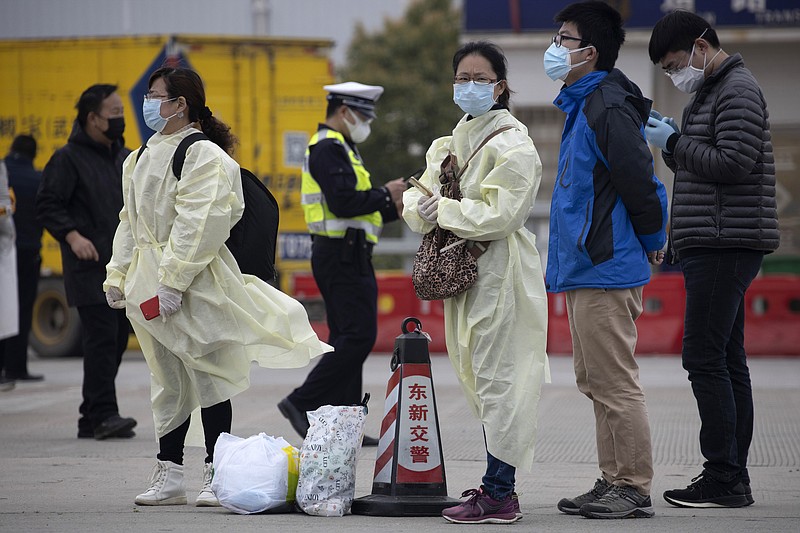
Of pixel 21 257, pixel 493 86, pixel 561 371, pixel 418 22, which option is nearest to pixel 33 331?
pixel 21 257

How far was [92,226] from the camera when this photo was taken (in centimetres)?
802

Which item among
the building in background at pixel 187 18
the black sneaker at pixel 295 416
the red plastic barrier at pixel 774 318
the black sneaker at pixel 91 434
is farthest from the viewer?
the building in background at pixel 187 18

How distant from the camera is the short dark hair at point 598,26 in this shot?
17.4ft

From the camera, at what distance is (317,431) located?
540 cm

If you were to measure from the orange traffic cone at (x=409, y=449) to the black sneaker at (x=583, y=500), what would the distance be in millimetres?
457

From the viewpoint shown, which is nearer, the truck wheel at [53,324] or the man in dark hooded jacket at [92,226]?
the man in dark hooded jacket at [92,226]

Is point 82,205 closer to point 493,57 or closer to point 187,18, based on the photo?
point 493,57

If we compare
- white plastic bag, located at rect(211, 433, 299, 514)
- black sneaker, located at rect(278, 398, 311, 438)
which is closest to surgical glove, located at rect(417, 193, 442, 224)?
white plastic bag, located at rect(211, 433, 299, 514)

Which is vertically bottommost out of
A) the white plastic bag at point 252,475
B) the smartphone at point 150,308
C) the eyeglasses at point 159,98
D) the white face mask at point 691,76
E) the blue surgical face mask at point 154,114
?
the white plastic bag at point 252,475

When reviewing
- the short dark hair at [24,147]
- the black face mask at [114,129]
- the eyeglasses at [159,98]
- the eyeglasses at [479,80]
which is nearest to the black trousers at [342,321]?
the black face mask at [114,129]

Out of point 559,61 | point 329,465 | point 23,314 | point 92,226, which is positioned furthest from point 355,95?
point 23,314

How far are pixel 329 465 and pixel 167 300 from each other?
0.97m

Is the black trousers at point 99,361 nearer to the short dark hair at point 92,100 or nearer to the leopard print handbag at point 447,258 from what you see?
the short dark hair at point 92,100

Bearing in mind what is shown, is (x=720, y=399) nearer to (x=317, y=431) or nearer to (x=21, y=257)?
(x=317, y=431)
